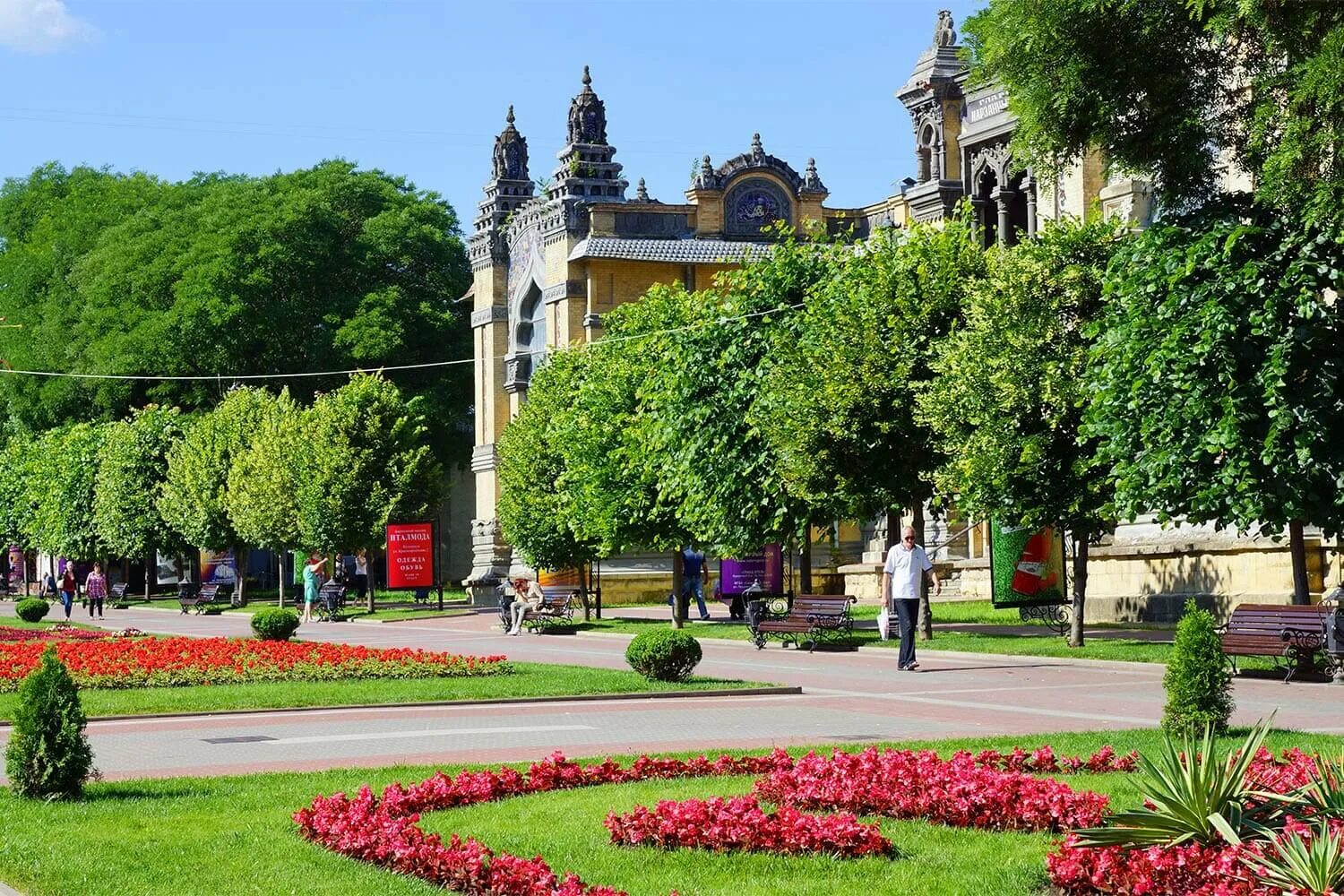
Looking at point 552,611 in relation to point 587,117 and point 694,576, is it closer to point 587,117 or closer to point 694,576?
point 694,576

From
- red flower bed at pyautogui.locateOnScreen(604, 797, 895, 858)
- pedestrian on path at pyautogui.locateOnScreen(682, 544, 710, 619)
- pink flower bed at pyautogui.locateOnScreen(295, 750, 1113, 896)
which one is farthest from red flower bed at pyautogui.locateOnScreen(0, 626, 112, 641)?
red flower bed at pyautogui.locateOnScreen(604, 797, 895, 858)

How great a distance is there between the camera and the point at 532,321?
6569cm

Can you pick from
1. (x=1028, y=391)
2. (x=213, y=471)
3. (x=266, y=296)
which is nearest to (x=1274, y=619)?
(x=1028, y=391)

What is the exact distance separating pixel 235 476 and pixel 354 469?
7310 millimetres

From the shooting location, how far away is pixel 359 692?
22.7m

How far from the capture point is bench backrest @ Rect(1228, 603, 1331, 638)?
2322cm

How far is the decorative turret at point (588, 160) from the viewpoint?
62250mm

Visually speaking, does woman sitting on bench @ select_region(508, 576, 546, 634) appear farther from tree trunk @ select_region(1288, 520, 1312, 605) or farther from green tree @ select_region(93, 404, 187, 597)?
green tree @ select_region(93, 404, 187, 597)

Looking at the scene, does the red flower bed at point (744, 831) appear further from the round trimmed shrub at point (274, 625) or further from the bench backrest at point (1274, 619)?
the round trimmed shrub at point (274, 625)

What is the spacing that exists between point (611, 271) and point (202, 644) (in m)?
32.6

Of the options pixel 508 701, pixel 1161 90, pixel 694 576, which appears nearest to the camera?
pixel 508 701

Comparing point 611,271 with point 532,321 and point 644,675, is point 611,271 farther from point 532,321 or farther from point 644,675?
point 644,675

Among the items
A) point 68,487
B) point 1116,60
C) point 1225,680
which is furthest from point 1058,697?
point 68,487

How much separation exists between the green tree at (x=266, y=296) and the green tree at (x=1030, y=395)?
146ft
